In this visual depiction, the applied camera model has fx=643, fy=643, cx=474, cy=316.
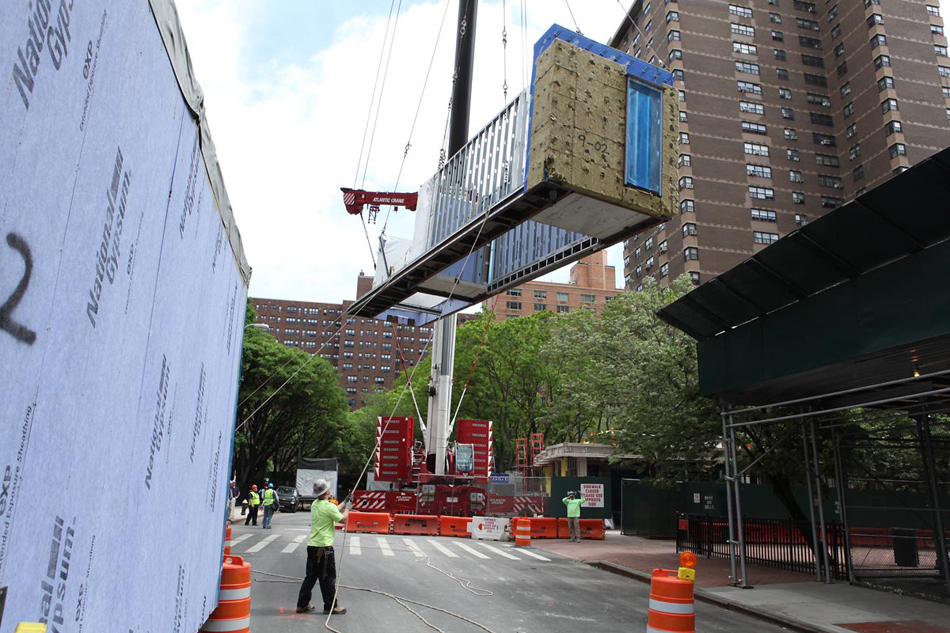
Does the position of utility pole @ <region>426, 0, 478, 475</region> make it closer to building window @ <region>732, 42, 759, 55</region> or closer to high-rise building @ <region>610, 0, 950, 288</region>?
high-rise building @ <region>610, 0, 950, 288</region>

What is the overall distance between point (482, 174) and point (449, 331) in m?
9.59

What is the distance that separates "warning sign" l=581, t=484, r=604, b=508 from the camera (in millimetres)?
26797

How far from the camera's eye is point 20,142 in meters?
2.16

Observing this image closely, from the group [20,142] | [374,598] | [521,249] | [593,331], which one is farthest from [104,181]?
[593,331]

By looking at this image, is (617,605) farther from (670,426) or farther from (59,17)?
(59,17)

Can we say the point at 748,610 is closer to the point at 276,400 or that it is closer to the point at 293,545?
the point at 293,545

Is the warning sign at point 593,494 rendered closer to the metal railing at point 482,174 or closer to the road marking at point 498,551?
the road marking at point 498,551

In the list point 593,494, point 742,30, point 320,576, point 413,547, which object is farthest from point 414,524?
point 742,30

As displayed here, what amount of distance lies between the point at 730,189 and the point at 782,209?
578 centimetres

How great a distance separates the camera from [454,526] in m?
23.0

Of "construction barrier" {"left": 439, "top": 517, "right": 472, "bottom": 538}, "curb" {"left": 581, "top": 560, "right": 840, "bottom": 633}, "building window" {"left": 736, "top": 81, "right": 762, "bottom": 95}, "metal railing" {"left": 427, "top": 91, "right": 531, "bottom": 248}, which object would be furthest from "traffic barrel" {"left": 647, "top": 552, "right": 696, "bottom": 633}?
"building window" {"left": 736, "top": 81, "right": 762, "bottom": 95}

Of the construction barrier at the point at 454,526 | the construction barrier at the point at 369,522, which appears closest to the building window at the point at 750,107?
the construction barrier at the point at 454,526

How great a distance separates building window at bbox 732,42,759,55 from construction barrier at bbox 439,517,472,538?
2413 inches

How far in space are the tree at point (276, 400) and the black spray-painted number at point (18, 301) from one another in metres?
35.0
